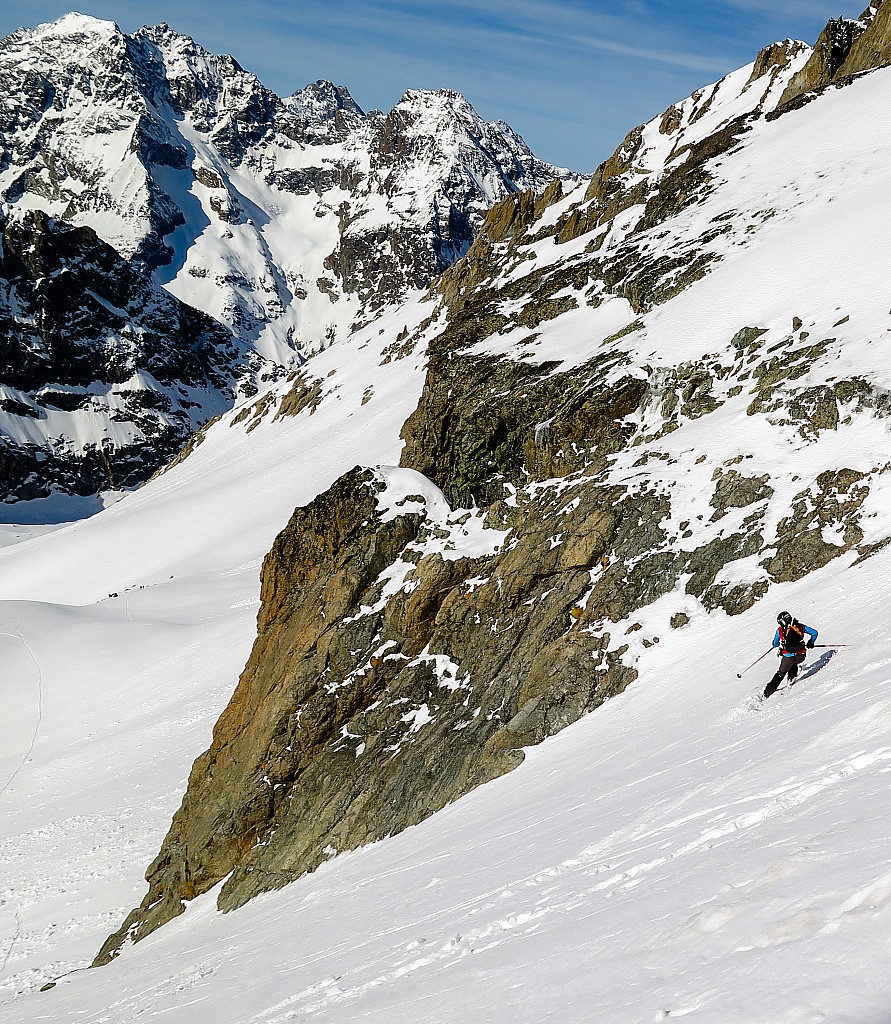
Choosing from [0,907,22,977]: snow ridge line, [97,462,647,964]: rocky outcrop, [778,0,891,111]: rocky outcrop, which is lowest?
[0,907,22,977]: snow ridge line

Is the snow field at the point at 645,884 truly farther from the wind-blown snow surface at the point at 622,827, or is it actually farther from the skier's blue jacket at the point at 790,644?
the skier's blue jacket at the point at 790,644

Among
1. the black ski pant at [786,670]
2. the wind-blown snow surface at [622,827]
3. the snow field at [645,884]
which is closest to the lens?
the snow field at [645,884]

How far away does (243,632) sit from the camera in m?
35.4

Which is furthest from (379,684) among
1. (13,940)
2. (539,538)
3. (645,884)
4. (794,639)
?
(645,884)

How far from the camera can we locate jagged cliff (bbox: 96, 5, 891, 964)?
49.8ft

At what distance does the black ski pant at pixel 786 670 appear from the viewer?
1034 cm

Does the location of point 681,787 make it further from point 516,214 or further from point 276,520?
point 516,214

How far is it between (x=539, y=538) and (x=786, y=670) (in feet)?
27.7

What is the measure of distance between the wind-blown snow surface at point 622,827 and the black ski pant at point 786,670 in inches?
9.4

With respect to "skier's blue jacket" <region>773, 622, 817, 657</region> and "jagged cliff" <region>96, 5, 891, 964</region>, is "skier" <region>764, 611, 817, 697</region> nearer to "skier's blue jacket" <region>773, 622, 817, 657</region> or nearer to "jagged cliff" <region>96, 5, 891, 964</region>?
"skier's blue jacket" <region>773, 622, 817, 657</region>

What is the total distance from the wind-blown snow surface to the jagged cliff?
0.28 m

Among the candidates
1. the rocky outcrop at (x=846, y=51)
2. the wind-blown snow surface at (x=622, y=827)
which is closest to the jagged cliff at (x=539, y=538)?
the wind-blown snow surface at (x=622, y=827)

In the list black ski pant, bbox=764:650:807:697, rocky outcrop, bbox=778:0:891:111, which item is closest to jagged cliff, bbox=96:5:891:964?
black ski pant, bbox=764:650:807:697

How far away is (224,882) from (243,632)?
17895 mm
